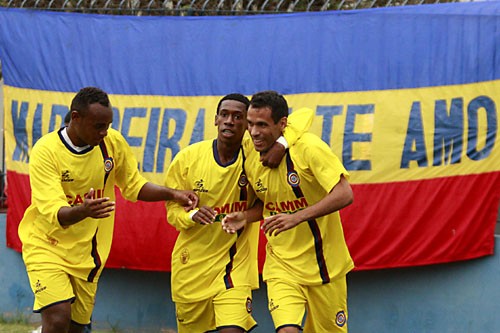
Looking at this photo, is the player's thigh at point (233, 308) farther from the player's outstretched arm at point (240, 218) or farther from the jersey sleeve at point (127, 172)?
the jersey sleeve at point (127, 172)

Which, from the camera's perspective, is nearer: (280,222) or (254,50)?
(280,222)

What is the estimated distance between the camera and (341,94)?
747 centimetres

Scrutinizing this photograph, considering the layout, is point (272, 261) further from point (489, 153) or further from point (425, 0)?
point (425, 0)

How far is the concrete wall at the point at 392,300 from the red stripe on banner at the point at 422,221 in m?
0.17

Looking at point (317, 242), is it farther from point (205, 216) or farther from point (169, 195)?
point (169, 195)

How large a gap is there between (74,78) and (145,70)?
2.06 ft

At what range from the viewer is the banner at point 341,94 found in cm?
717

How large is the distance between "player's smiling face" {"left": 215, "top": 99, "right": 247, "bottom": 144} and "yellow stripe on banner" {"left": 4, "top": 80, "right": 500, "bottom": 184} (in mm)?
1261

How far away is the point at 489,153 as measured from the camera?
711cm

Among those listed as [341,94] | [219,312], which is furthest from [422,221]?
[219,312]

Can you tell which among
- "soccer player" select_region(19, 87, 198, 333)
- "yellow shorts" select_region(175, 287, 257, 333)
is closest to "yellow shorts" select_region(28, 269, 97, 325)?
"soccer player" select_region(19, 87, 198, 333)

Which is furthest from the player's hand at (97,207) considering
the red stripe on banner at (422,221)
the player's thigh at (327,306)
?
the red stripe on banner at (422,221)

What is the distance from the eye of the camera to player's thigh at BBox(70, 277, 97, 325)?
6.78 metres

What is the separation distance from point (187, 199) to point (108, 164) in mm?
641
